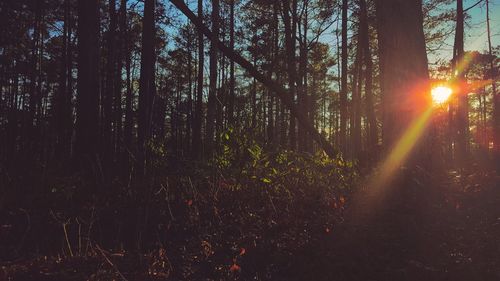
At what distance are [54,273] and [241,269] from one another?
120 centimetres

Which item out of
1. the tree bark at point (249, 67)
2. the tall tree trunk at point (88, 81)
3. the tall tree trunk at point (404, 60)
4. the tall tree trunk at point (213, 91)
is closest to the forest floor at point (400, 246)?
the tall tree trunk at point (404, 60)

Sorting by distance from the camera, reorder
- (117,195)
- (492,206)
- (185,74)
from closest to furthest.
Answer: (117,195)
(492,206)
(185,74)

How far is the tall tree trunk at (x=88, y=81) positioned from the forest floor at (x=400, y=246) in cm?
358

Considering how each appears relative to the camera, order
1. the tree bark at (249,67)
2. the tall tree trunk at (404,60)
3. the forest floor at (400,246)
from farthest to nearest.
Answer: the tall tree trunk at (404,60)
the tree bark at (249,67)
the forest floor at (400,246)

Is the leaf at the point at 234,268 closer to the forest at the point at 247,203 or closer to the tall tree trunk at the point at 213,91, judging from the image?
the forest at the point at 247,203

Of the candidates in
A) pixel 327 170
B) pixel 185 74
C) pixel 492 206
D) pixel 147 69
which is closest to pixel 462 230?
pixel 492 206

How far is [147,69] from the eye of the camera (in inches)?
332

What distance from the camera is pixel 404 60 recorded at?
16.8 ft

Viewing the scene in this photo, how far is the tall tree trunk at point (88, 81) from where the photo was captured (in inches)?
215

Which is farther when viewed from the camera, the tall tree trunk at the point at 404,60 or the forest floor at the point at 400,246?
the tall tree trunk at the point at 404,60

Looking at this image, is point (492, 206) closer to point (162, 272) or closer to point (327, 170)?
point (327, 170)

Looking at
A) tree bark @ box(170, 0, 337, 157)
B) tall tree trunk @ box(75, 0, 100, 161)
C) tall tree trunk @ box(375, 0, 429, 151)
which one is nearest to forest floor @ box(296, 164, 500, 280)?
tall tree trunk @ box(375, 0, 429, 151)

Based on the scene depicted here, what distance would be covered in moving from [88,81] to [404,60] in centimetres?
537

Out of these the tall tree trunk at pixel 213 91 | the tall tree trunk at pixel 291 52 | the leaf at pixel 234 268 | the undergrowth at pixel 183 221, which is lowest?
the leaf at pixel 234 268
